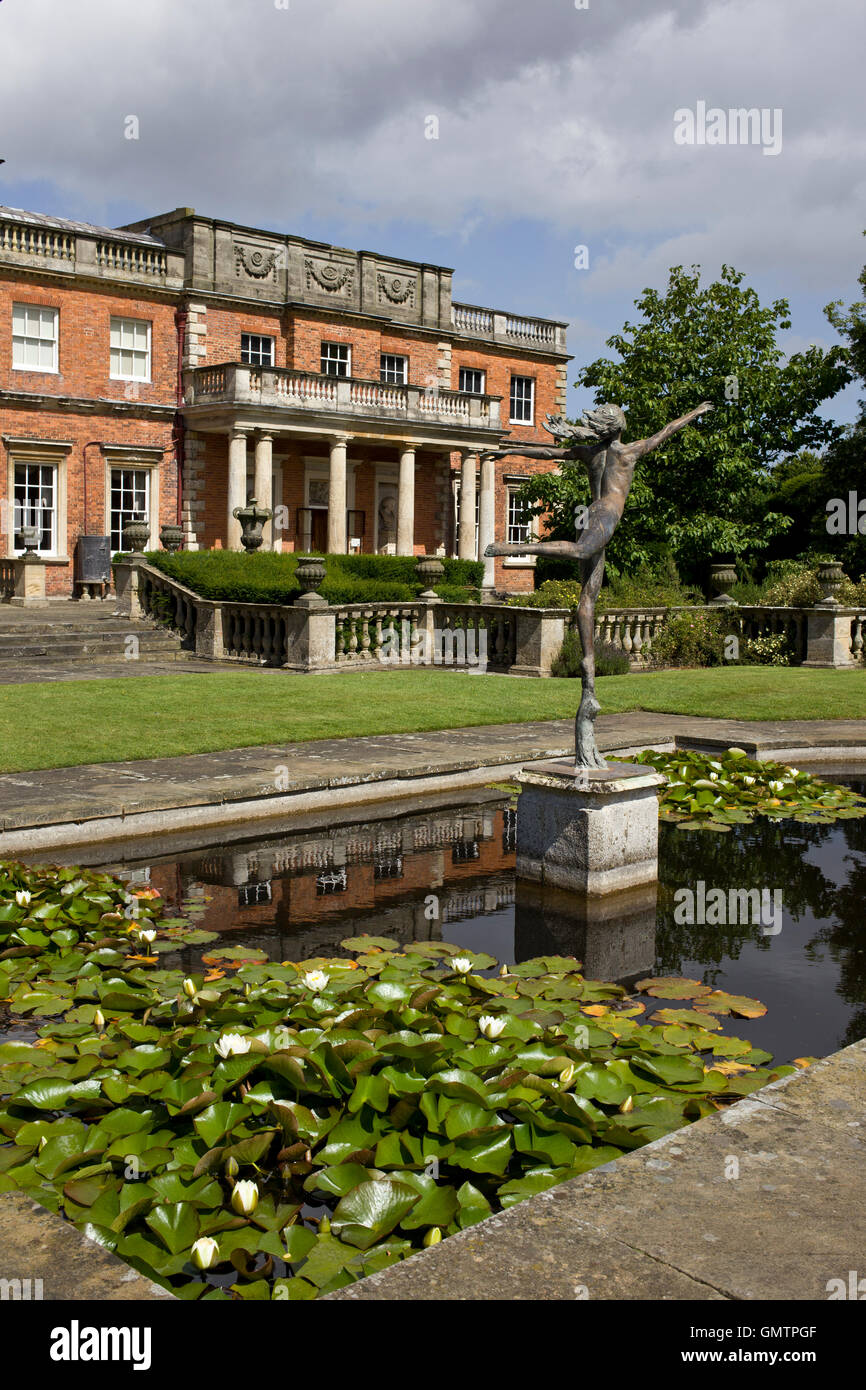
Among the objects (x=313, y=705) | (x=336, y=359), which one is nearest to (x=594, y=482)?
(x=313, y=705)

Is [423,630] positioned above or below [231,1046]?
above

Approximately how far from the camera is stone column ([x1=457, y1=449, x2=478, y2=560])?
37812mm

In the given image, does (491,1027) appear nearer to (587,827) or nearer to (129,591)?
(587,827)

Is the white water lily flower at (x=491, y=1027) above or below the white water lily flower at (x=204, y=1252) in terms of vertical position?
above

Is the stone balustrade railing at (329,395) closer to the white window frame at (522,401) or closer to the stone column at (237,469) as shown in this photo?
the stone column at (237,469)

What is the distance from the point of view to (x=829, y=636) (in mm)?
22359

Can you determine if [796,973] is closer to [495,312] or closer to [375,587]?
[375,587]

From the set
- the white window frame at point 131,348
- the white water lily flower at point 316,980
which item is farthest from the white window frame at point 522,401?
the white water lily flower at point 316,980

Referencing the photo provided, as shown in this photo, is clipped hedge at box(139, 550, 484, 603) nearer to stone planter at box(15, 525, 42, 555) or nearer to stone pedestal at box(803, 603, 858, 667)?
stone planter at box(15, 525, 42, 555)

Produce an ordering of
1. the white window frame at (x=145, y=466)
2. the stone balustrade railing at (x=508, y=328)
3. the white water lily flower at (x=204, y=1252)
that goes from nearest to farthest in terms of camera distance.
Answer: the white water lily flower at (x=204, y=1252)
the white window frame at (x=145, y=466)
the stone balustrade railing at (x=508, y=328)

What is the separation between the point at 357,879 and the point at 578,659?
43.2 ft

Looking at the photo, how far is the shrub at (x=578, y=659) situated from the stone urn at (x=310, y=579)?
4050 mm

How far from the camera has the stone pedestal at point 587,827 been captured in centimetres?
759
